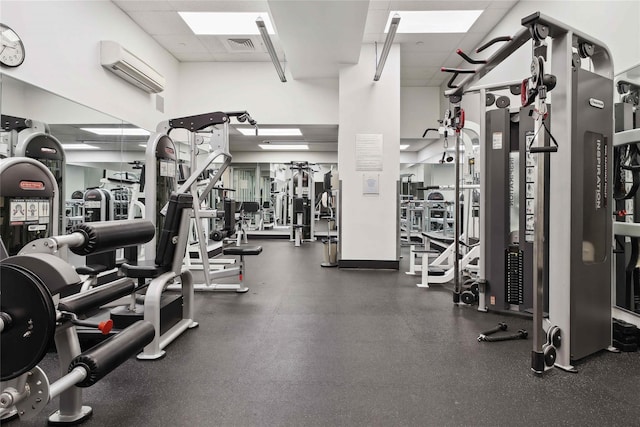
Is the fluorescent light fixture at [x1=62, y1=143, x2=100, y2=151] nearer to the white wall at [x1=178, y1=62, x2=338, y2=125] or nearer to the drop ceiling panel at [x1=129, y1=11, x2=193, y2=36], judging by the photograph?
the drop ceiling panel at [x1=129, y1=11, x2=193, y2=36]

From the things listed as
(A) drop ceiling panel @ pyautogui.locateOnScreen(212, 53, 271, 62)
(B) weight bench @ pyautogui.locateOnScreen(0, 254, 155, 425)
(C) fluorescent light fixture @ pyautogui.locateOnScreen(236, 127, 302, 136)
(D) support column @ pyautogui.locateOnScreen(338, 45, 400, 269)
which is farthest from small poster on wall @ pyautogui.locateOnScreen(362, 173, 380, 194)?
(B) weight bench @ pyautogui.locateOnScreen(0, 254, 155, 425)

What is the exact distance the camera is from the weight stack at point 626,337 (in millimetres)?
2281

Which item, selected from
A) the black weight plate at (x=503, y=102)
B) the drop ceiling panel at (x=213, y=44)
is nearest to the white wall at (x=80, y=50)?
the drop ceiling panel at (x=213, y=44)

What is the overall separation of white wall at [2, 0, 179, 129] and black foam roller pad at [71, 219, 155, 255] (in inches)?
98.4

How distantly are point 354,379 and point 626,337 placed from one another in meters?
1.91

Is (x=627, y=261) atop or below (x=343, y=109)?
below

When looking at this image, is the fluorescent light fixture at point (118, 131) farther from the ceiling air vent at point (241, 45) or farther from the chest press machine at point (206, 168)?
the ceiling air vent at point (241, 45)

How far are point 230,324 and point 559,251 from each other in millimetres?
2367

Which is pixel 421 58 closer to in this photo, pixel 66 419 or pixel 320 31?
pixel 320 31

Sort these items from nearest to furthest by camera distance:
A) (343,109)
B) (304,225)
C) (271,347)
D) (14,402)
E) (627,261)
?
(14,402)
(271,347)
(627,261)
(343,109)
(304,225)

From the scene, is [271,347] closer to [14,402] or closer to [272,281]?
[14,402]

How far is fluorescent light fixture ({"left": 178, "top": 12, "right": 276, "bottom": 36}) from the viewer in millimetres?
4652

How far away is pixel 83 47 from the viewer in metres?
3.87

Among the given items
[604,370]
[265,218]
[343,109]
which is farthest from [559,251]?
[265,218]
